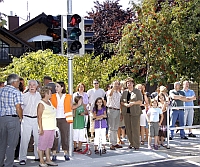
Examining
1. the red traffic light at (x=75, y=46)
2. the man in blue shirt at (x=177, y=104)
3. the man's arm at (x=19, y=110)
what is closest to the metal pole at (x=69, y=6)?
the red traffic light at (x=75, y=46)

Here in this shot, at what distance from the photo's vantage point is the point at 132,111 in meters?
11.3

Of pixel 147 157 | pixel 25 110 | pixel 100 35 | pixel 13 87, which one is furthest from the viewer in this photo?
pixel 100 35

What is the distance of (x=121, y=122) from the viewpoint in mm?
12375

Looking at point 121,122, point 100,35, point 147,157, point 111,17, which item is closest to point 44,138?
point 147,157

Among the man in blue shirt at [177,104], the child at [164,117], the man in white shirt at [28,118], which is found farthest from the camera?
the man in blue shirt at [177,104]

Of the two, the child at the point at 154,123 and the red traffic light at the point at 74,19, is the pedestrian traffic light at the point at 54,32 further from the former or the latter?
the child at the point at 154,123

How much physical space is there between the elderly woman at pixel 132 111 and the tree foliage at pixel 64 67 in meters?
4.10

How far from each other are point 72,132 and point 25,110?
53.2 inches

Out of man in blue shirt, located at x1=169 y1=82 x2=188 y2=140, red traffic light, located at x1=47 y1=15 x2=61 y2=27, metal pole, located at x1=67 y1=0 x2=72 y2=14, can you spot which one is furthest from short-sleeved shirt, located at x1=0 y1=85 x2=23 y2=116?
man in blue shirt, located at x1=169 y1=82 x2=188 y2=140

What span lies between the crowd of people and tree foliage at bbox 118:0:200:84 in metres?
4.17

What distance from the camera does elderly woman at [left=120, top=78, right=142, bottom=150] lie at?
11203 mm

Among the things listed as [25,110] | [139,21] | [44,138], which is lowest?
[44,138]

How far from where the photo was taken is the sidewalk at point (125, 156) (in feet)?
31.9

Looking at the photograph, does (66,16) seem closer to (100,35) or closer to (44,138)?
(44,138)
